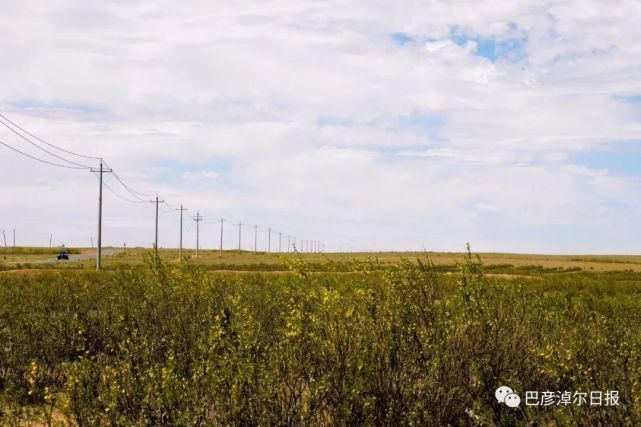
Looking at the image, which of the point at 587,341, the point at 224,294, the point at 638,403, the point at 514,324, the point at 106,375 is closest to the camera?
the point at 638,403

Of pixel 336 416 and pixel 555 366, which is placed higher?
pixel 555 366

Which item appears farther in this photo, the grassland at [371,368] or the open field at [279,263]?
the open field at [279,263]

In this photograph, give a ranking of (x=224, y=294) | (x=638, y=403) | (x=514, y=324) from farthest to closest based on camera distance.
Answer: (x=224, y=294) → (x=514, y=324) → (x=638, y=403)

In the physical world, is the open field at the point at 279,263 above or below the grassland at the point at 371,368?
below

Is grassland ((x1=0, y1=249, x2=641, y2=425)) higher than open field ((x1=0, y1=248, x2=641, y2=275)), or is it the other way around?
grassland ((x1=0, y1=249, x2=641, y2=425))

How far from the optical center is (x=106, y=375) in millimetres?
5980

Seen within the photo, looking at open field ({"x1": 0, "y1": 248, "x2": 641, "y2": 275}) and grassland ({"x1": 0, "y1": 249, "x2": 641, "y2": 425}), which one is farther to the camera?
open field ({"x1": 0, "y1": 248, "x2": 641, "y2": 275})

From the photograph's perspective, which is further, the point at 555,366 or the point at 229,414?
the point at 555,366

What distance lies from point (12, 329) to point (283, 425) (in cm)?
655

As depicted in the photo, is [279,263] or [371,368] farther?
[279,263]

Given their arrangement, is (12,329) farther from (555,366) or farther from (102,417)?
(555,366)

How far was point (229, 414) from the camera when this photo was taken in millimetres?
5637

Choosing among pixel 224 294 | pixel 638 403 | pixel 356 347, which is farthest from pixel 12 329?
pixel 638 403

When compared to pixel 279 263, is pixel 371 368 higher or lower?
lower
